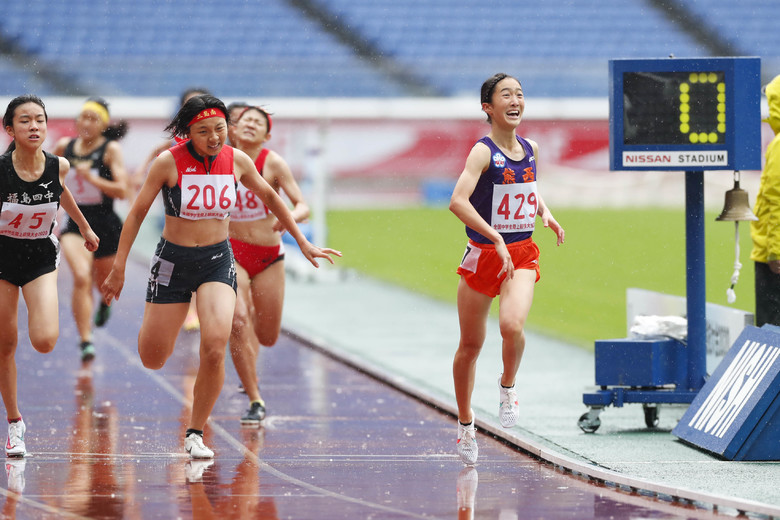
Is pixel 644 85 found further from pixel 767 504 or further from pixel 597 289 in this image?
pixel 597 289

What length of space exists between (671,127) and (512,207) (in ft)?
5.28

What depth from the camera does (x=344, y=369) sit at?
11.5 metres

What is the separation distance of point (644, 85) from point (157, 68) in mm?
30965

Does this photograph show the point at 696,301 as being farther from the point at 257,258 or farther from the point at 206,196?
the point at 206,196

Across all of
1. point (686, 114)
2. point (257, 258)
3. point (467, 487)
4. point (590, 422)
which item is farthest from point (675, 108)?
point (467, 487)

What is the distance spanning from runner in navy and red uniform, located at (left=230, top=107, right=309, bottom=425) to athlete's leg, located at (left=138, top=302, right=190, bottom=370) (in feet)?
4.76

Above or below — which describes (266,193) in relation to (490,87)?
below

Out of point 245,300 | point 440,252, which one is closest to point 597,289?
Result: point 440,252

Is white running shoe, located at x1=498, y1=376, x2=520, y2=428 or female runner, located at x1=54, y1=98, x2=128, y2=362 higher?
female runner, located at x1=54, y1=98, x2=128, y2=362

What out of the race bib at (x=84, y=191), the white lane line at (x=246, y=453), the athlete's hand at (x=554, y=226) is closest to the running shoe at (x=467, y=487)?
the white lane line at (x=246, y=453)

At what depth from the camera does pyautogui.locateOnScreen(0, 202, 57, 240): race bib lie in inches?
276

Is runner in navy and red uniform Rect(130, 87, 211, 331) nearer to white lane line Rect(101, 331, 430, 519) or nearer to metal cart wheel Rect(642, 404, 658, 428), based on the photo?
white lane line Rect(101, 331, 430, 519)

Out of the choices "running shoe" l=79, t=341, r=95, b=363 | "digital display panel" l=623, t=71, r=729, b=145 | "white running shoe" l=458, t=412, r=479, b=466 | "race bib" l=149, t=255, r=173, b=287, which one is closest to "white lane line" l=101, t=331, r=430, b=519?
"running shoe" l=79, t=341, r=95, b=363

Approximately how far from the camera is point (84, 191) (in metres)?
Answer: 11.5
